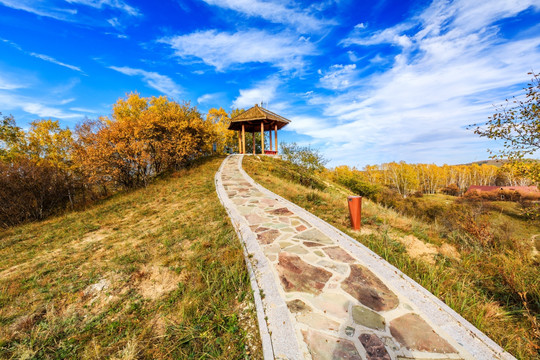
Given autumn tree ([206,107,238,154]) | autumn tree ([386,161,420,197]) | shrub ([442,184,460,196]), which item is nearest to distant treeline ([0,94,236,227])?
autumn tree ([206,107,238,154])

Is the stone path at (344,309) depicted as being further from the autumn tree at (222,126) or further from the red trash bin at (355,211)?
the autumn tree at (222,126)

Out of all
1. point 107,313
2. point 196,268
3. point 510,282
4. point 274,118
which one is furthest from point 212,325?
point 274,118

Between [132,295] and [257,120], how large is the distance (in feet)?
54.2

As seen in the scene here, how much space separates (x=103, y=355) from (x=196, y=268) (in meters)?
1.50

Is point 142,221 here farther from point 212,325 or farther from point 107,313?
point 212,325

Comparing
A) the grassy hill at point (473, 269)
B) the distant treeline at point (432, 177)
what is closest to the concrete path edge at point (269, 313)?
the grassy hill at point (473, 269)

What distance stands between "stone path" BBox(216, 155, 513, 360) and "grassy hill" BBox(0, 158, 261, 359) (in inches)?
12.6

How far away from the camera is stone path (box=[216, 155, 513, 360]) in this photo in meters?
1.97

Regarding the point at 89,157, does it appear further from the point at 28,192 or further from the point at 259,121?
the point at 259,121

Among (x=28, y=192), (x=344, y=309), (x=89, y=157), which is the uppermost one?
(x=89, y=157)

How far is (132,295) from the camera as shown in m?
3.02

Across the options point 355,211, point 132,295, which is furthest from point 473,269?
point 132,295

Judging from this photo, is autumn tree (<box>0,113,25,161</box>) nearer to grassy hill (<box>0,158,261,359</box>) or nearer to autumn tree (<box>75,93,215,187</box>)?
autumn tree (<box>75,93,215,187</box>)

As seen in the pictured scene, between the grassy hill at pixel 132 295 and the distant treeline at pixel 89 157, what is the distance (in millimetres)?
5697
